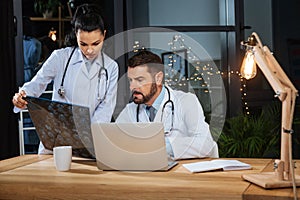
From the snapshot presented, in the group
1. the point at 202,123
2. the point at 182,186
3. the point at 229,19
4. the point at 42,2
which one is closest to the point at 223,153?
the point at 229,19

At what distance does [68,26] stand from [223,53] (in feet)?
4.05

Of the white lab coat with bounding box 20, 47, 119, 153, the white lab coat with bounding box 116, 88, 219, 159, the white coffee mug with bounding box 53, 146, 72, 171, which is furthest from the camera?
the white lab coat with bounding box 20, 47, 119, 153

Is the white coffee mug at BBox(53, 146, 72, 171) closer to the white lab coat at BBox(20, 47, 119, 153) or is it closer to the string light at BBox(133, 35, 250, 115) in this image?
the white lab coat at BBox(20, 47, 119, 153)

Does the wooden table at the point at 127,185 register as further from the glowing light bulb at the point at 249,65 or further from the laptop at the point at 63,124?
the glowing light bulb at the point at 249,65

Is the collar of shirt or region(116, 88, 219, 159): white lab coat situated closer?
region(116, 88, 219, 159): white lab coat

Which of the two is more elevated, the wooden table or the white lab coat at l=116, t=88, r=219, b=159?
the white lab coat at l=116, t=88, r=219, b=159

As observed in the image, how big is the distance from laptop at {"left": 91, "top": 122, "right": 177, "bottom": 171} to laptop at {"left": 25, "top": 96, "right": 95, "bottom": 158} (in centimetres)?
17

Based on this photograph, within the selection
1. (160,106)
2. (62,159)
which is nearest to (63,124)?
(62,159)

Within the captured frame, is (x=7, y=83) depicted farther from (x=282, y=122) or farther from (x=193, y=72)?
(x=282, y=122)

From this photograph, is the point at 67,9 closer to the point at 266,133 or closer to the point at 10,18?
the point at 10,18

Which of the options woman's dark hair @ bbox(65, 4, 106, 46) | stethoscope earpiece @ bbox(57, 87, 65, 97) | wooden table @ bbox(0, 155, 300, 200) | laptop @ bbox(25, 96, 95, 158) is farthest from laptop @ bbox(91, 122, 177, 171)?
woman's dark hair @ bbox(65, 4, 106, 46)

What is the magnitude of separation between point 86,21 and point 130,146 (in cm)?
157

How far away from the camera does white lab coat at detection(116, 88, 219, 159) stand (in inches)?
81.7

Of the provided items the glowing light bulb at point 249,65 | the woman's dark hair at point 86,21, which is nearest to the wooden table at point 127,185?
the glowing light bulb at point 249,65
